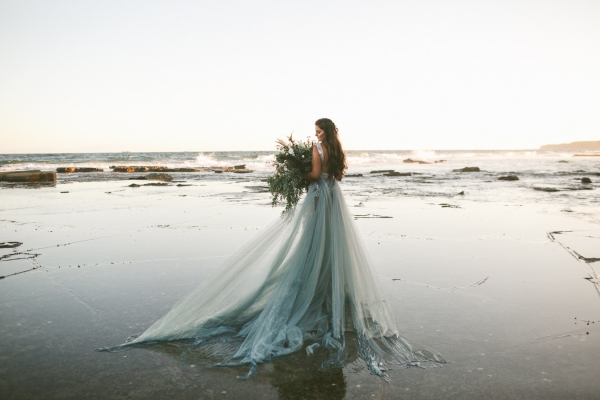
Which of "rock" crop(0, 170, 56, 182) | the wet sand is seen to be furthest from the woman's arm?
"rock" crop(0, 170, 56, 182)

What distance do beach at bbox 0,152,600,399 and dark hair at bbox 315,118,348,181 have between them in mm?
1865

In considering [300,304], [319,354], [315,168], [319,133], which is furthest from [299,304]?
[319,133]

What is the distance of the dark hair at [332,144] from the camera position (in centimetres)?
476

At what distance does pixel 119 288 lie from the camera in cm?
575

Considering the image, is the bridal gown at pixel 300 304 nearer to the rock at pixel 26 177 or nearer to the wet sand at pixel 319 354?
the wet sand at pixel 319 354

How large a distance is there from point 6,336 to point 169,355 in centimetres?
175

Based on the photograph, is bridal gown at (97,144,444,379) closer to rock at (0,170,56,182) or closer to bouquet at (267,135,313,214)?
bouquet at (267,135,313,214)

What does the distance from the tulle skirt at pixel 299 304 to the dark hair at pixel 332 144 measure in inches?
7.0

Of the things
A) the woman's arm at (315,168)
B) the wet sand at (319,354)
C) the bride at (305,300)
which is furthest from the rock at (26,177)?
the woman's arm at (315,168)

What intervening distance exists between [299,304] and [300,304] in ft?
0.04

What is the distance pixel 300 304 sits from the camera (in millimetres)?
4469

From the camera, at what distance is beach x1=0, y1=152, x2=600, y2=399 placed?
11.1 ft

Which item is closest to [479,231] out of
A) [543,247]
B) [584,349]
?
[543,247]

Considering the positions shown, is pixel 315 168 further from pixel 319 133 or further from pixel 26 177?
pixel 26 177
